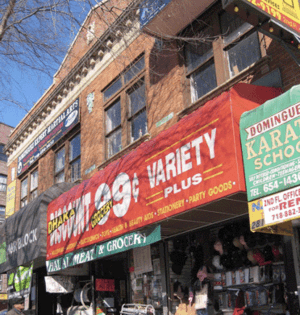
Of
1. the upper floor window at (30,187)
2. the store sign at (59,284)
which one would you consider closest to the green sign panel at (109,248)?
the store sign at (59,284)

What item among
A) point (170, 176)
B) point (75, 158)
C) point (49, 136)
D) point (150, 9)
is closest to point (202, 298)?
point (170, 176)

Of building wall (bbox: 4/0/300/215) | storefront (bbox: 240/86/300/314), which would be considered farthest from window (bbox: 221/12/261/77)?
storefront (bbox: 240/86/300/314)

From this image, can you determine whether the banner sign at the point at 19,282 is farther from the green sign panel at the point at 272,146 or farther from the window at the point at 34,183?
the green sign panel at the point at 272,146

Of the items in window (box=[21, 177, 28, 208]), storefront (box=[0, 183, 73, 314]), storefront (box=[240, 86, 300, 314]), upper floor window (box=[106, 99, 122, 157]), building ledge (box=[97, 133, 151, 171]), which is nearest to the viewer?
storefront (box=[240, 86, 300, 314])

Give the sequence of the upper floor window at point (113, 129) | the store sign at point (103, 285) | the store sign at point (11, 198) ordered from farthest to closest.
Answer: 1. the store sign at point (11, 198)
2. the upper floor window at point (113, 129)
3. the store sign at point (103, 285)

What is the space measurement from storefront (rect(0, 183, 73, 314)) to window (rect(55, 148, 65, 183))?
2.41m

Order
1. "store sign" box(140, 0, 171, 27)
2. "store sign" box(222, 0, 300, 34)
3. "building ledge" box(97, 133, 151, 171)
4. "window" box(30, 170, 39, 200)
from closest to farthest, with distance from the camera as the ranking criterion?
"store sign" box(222, 0, 300, 34), "store sign" box(140, 0, 171, 27), "building ledge" box(97, 133, 151, 171), "window" box(30, 170, 39, 200)

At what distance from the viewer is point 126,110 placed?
471 inches

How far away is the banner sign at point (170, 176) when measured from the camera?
663cm

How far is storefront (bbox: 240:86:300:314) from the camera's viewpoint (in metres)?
5.76

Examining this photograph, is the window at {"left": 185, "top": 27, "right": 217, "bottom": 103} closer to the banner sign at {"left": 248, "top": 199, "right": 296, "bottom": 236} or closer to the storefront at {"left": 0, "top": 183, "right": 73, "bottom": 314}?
the banner sign at {"left": 248, "top": 199, "right": 296, "bottom": 236}

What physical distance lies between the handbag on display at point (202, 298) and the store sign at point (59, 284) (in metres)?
4.67

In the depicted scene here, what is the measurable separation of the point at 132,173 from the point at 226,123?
8.69ft

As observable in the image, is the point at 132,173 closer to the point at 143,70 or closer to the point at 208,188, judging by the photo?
the point at 208,188
